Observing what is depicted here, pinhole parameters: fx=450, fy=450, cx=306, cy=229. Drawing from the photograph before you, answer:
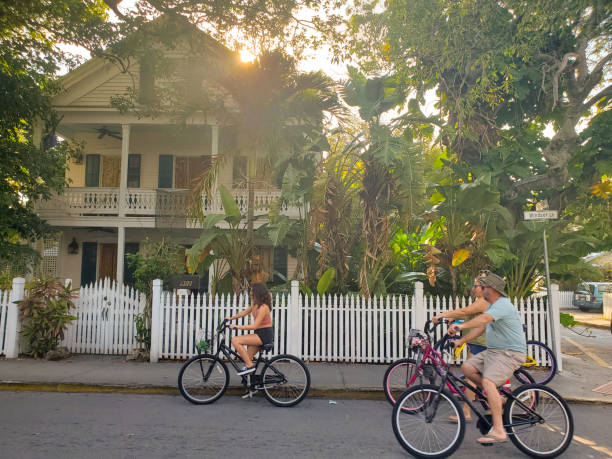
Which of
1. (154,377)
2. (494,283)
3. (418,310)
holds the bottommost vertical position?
(154,377)

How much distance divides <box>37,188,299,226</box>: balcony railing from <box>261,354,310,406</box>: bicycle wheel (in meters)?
9.33

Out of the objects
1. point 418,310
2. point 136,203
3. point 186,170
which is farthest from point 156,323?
point 186,170

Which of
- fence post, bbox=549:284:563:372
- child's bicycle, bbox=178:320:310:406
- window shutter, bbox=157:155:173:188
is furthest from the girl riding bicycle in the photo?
window shutter, bbox=157:155:173:188

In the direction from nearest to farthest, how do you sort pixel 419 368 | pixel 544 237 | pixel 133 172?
1. pixel 419 368
2. pixel 544 237
3. pixel 133 172

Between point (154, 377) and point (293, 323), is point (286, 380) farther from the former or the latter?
point (293, 323)

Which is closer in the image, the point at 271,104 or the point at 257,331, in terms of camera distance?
the point at 257,331

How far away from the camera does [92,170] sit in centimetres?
1736

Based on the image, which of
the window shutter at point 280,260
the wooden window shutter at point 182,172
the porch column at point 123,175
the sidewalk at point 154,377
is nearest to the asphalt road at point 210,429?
the sidewalk at point 154,377

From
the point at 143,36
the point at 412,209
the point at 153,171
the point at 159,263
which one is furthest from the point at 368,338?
the point at 153,171

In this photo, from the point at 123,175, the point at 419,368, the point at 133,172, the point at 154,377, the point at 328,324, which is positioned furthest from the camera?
the point at 133,172

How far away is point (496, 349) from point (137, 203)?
13.2 metres

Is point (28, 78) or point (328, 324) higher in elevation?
point (28, 78)

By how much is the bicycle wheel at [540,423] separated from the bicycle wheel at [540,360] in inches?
149

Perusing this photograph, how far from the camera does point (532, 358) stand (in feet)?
27.8
